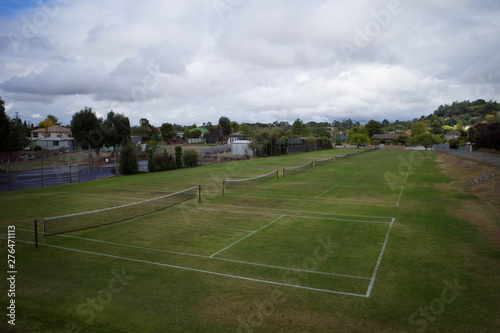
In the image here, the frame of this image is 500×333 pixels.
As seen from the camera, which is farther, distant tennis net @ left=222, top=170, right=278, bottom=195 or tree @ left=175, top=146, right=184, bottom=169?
tree @ left=175, top=146, right=184, bottom=169

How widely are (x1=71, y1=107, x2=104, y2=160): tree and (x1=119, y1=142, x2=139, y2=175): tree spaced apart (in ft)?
77.7

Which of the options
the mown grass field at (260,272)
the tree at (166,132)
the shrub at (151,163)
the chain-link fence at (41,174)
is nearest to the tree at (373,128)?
the tree at (166,132)

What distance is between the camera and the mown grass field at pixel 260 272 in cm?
834

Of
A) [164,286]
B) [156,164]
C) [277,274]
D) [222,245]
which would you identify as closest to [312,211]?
[222,245]

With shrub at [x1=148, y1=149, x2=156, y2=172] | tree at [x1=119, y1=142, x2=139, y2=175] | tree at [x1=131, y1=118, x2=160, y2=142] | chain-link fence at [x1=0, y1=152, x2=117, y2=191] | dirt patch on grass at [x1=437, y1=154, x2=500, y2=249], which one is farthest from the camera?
tree at [x1=131, y1=118, x2=160, y2=142]

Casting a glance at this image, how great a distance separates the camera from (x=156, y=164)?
152ft

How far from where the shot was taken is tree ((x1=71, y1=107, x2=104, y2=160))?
203ft

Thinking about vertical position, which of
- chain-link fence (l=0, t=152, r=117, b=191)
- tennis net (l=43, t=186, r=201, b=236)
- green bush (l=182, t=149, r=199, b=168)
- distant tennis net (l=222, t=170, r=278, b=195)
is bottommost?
tennis net (l=43, t=186, r=201, b=236)

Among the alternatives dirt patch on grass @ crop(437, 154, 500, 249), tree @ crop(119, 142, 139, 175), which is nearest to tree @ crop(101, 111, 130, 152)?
tree @ crop(119, 142, 139, 175)

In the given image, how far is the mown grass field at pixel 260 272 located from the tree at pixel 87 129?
145ft

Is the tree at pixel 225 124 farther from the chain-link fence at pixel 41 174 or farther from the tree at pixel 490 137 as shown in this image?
the tree at pixel 490 137

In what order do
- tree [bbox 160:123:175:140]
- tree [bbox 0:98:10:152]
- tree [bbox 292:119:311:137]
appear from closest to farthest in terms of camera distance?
tree [bbox 0:98:10:152]
tree [bbox 292:119:311:137]
tree [bbox 160:123:175:140]

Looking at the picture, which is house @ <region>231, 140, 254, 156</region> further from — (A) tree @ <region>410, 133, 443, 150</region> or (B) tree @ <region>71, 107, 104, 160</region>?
(A) tree @ <region>410, 133, 443, 150</region>

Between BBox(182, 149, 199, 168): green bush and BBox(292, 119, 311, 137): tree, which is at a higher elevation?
BBox(292, 119, 311, 137): tree
